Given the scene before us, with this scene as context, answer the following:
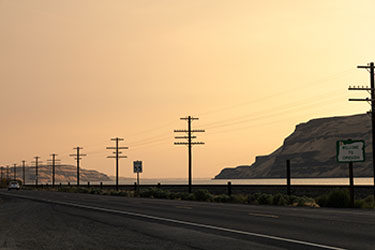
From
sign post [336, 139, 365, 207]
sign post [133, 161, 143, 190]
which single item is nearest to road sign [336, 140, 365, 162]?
sign post [336, 139, 365, 207]

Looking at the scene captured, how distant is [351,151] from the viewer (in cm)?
2988

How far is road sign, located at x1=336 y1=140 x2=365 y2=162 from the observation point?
97.1 feet

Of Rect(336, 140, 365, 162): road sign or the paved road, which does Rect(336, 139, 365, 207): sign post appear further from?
the paved road

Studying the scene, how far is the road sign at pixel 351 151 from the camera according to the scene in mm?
29609

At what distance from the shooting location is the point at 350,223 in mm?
16891

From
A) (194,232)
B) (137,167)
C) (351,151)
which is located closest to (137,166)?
(137,167)

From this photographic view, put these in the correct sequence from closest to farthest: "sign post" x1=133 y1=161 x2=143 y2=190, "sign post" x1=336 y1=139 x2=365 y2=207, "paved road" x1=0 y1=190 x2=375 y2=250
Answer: "paved road" x1=0 y1=190 x2=375 y2=250 → "sign post" x1=336 y1=139 x2=365 y2=207 → "sign post" x1=133 y1=161 x2=143 y2=190

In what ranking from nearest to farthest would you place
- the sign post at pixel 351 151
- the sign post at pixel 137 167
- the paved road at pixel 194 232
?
the paved road at pixel 194 232, the sign post at pixel 351 151, the sign post at pixel 137 167

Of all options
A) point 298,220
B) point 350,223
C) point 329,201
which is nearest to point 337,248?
point 350,223

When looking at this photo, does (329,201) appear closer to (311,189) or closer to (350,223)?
(350,223)

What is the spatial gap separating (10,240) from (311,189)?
5412cm

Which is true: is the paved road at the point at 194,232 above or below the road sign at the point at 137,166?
below

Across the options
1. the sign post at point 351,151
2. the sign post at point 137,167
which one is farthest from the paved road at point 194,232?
the sign post at point 137,167

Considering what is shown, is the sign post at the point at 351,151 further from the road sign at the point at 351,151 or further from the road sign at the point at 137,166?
the road sign at the point at 137,166
